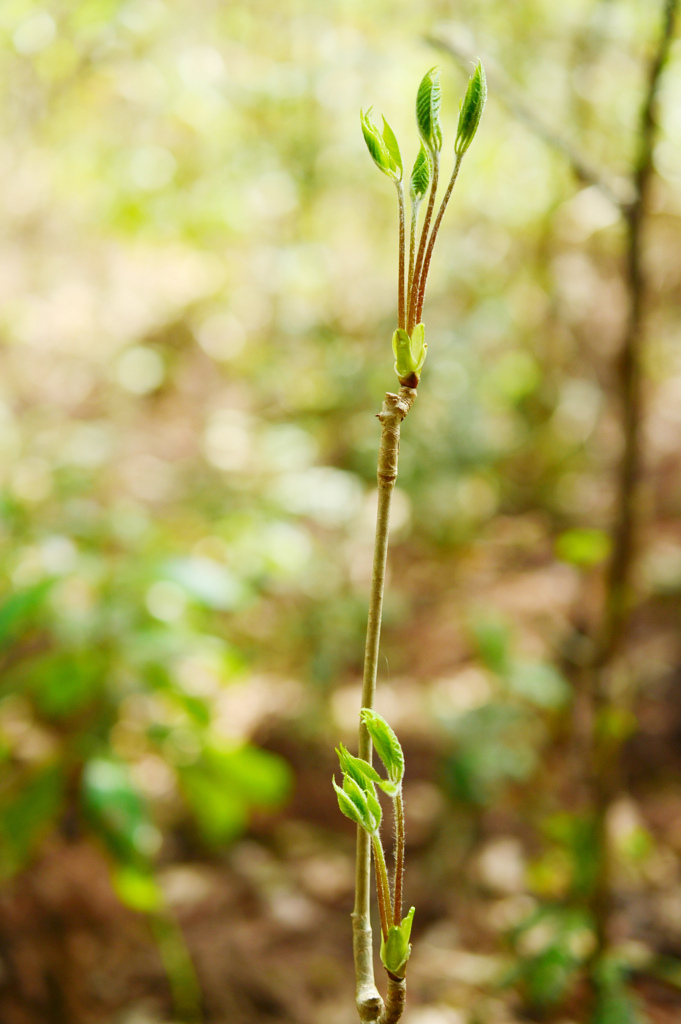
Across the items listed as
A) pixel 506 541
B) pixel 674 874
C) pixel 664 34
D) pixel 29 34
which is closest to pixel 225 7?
pixel 29 34

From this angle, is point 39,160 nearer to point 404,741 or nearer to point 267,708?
point 267,708

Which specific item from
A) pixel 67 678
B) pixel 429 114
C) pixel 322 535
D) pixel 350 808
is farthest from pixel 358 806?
pixel 322 535

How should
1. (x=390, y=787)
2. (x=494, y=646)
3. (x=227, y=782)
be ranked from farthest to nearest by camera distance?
(x=494, y=646) → (x=227, y=782) → (x=390, y=787)

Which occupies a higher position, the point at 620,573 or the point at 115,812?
the point at 620,573

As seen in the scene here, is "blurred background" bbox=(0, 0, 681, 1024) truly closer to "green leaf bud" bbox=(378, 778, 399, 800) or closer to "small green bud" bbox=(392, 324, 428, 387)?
"small green bud" bbox=(392, 324, 428, 387)

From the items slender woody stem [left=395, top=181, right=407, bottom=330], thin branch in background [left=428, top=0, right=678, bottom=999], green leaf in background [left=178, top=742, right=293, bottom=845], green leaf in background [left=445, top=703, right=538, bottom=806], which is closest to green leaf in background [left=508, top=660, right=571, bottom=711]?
green leaf in background [left=445, top=703, right=538, bottom=806]

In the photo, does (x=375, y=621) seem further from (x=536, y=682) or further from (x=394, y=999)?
(x=536, y=682)

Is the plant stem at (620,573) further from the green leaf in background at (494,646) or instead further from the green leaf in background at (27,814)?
the green leaf in background at (27,814)
